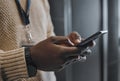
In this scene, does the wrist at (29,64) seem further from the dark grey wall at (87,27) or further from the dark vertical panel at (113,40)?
the dark vertical panel at (113,40)

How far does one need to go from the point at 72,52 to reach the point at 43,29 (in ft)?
0.95

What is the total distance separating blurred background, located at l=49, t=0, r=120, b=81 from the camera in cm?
165

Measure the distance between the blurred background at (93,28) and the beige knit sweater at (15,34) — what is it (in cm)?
76

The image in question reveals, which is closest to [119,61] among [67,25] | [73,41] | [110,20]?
[110,20]

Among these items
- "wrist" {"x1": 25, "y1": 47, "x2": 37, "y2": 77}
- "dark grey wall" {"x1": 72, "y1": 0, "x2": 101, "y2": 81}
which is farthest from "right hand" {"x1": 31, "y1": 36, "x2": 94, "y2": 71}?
"dark grey wall" {"x1": 72, "y1": 0, "x2": 101, "y2": 81}

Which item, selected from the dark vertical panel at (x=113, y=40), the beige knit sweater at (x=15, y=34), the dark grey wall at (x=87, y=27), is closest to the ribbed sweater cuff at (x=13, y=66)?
the beige knit sweater at (x=15, y=34)

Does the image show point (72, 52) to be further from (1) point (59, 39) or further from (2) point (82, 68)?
(2) point (82, 68)

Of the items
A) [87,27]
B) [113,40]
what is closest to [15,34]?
[87,27]

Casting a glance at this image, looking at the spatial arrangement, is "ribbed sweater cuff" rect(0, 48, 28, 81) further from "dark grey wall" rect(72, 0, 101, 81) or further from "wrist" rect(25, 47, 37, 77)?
"dark grey wall" rect(72, 0, 101, 81)

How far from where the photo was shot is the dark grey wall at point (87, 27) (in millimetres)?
1810

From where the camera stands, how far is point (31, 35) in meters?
0.72

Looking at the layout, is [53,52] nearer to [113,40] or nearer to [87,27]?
[87,27]

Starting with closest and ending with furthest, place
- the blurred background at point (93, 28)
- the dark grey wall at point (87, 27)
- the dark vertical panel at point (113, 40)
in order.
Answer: the blurred background at point (93, 28) → the dark grey wall at point (87, 27) → the dark vertical panel at point (113, 40)

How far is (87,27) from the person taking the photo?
1938 mm
